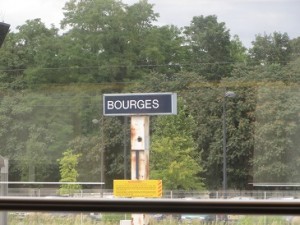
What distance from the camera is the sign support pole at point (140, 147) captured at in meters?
3.01

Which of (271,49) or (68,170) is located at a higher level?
(271,49)

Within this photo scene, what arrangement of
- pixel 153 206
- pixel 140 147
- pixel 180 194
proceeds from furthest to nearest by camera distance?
pixel 140 147
pixel 180 194
pixel 153 206

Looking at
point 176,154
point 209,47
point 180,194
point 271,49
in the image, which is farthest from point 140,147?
point 271,49

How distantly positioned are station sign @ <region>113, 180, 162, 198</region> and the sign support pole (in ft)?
0.10

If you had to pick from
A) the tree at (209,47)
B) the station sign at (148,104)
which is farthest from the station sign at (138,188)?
the tree at (209,47)

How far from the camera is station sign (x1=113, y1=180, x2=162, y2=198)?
294 cm

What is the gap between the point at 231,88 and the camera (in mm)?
2975

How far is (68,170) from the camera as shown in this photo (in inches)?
122

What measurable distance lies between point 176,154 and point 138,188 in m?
0.23

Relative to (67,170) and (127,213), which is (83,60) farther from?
(127,213)

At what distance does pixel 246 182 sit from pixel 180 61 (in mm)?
634

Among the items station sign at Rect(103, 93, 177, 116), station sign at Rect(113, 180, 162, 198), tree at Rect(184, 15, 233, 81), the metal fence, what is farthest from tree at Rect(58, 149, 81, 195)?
tree at Rect(184, 15, 233, 81)

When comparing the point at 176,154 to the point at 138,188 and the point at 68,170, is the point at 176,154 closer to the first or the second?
the point at 138,188

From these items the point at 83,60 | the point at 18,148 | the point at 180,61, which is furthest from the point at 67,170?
the point at 180,61
